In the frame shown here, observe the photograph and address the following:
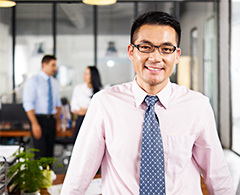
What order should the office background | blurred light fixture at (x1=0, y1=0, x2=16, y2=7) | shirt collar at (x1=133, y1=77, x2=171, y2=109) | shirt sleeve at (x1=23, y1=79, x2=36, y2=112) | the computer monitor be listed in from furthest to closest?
1. the office background
2. the computer monitor
3. shirt sleeve at (x1=23, y1=79, x2=36, y2=112)
4. blurred light fixture at (x1=0, y1=0, x2=16, y2=7)
5. shirt collar at (x1=133, y1=77, x2=171, y2=109)

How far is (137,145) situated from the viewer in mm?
1418

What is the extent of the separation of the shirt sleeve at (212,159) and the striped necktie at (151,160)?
0.20 metres

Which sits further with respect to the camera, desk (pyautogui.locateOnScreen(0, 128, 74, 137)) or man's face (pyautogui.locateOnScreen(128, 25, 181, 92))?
desk (pyautogui.locateOnScreen(0, 128, 74, 137))

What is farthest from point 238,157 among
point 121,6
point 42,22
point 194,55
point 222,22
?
point 42,22

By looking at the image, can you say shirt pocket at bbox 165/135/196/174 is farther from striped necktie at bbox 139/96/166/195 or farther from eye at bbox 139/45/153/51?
eye at bbox 139/45/153/51

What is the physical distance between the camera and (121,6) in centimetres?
570

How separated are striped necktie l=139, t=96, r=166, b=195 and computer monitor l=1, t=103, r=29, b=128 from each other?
426 cm

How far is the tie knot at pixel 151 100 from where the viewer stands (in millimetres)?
1451

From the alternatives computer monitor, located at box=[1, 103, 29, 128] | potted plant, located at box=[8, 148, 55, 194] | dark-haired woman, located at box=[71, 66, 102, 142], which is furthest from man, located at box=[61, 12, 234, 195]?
computer monitor, located at box=[1, 103, 29, 128]

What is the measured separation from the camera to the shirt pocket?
A: 1419 mm

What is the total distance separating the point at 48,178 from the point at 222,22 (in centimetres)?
440

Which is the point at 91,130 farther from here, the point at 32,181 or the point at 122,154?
the point at 32,181

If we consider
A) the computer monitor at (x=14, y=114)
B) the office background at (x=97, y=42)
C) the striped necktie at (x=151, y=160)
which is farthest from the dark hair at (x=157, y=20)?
the computer monitor at (x=14, y=114)

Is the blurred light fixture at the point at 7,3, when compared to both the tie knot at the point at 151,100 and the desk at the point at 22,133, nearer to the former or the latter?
the tie knot at the point at 151,100
